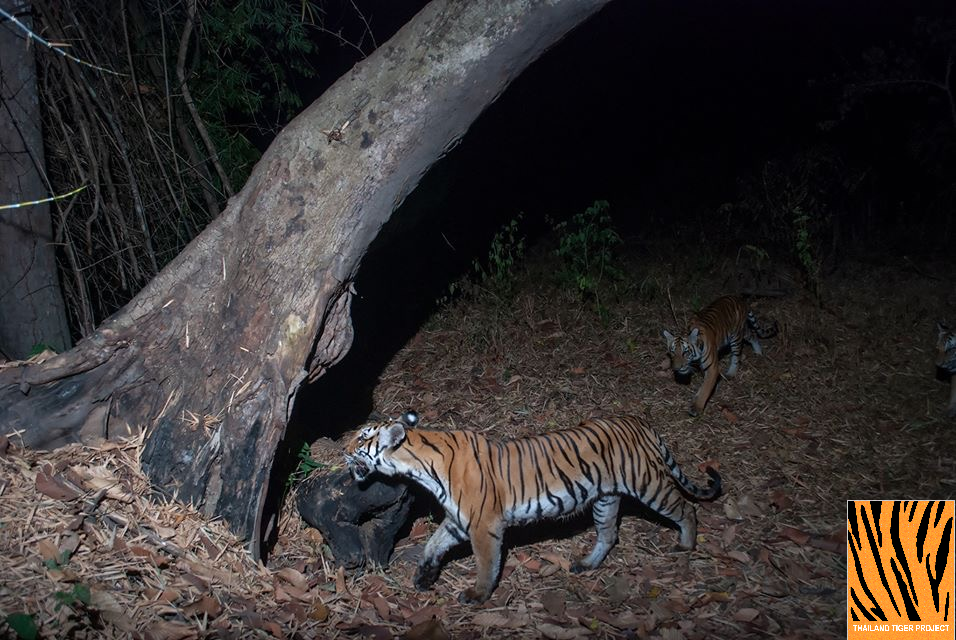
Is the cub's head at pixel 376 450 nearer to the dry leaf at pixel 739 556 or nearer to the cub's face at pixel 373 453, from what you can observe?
the cub's face at pixel 373 453

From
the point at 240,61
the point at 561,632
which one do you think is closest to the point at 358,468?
the point at 561,632

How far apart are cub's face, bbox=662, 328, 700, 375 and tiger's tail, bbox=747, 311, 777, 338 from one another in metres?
1.03

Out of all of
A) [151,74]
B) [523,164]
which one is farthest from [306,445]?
[523,164]

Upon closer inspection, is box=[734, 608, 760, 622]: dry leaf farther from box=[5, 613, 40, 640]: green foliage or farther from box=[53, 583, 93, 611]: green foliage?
box=[5, 613, 40, 640]: green foliage

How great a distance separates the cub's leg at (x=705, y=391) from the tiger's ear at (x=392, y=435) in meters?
3.24

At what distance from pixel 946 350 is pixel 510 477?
4729 mm

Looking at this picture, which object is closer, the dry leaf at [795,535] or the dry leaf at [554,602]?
the dry leaf at [554,602]

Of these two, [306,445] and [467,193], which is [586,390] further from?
[467,193]

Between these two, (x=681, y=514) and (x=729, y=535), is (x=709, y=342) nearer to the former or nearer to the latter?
(x=729, y=535)

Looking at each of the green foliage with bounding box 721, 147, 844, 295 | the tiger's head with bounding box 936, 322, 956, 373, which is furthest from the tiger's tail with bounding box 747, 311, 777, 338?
the green foliage with bounding box 721, 147, 844, 295

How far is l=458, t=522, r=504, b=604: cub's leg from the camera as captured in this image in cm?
453

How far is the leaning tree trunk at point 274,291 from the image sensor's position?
438 cm

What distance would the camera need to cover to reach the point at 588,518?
5.68 m

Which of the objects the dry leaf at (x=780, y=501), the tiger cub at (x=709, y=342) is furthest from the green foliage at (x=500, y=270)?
the dry leaf at (x=780, y=501)
